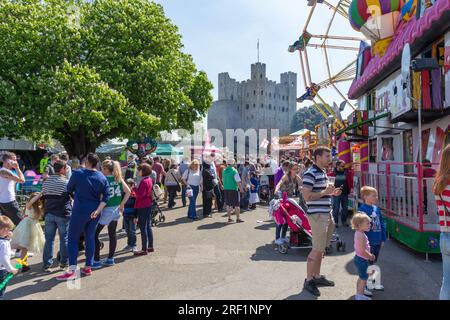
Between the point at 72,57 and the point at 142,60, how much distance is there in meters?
3.65

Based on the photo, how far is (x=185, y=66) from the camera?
25375 mm

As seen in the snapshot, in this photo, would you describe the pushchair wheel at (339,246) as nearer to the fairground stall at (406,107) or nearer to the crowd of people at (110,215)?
the crowd of people at (110,215)

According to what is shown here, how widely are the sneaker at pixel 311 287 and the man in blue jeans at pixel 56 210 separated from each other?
12.9 ft

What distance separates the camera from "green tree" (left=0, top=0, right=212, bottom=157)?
59.3 ft

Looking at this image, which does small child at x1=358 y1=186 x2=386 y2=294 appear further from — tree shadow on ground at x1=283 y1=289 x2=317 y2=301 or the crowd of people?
tree shadow on ground at x1=283 y1=289 x2=317 y2=301

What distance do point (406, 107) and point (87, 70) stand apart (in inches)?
585

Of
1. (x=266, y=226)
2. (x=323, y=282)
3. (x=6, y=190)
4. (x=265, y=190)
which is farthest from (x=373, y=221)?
(x=265, y=190)

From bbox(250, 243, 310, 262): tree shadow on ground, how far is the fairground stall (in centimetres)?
198

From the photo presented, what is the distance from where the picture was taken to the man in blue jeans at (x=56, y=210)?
6.03 m

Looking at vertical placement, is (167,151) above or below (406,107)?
below

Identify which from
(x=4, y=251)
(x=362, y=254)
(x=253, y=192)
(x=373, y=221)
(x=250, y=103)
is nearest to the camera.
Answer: (x=4, y=251)

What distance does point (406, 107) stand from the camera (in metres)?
9.62

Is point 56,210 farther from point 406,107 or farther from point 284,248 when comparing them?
point 406,107

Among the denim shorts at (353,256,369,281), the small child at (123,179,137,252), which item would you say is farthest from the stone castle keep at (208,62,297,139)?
the denim shorts at (353,256,369,281)
